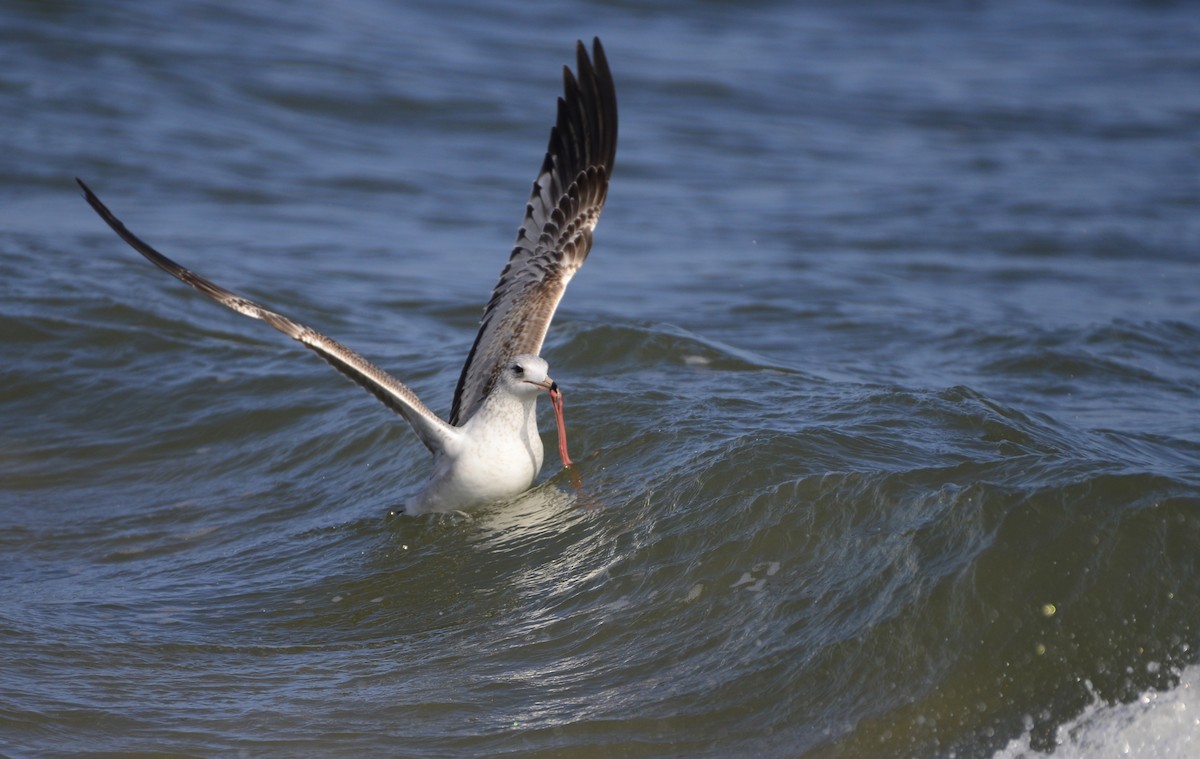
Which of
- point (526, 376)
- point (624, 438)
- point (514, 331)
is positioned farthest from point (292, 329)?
point (624, 438)

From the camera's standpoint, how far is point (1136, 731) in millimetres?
4629

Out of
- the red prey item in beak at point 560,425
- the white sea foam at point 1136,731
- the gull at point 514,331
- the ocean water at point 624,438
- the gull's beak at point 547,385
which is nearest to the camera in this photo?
the white sea foam at point 1136,731

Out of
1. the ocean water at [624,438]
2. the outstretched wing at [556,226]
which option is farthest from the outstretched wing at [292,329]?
the outstretched wing at [556,226]

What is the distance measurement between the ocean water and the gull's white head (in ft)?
2.11

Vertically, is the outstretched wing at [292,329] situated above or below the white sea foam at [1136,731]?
above

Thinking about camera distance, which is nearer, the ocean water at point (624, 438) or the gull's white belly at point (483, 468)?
the ocean water at point (624, 438)

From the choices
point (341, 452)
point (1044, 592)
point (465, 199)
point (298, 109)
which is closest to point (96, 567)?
point (341, 452)

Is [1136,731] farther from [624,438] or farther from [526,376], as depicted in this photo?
[624,438]

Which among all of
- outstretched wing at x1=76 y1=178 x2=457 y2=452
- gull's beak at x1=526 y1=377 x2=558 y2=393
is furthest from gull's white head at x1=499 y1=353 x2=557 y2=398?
outstretched wing at x1=76 y1=178 x2=457 y2=452

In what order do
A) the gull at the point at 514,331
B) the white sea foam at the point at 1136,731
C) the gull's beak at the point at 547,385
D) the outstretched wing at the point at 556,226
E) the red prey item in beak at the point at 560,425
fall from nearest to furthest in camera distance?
1. the white sea foam at the point at 1136,731
2. the gull at the point at 514,331
3. the gull's beak at the point at 547,385
4. the red prey item in beak at the point at 560,425
5. the outstretched wing at the point at 556,226

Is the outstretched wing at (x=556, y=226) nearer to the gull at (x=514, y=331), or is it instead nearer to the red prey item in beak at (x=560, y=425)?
the gull at (x=514, y=331)

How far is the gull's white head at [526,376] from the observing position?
256 inches

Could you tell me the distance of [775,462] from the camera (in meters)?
6.61

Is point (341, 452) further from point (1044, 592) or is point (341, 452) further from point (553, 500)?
point (1044, 592)
